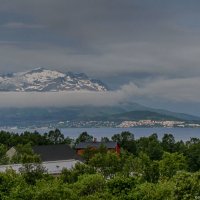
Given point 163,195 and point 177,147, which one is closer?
point 163,195

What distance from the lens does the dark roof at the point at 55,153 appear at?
11312 cm

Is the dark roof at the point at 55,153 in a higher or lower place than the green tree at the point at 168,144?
lower

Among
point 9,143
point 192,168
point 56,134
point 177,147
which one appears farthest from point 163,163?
point 56,134

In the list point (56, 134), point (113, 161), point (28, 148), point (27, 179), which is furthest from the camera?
point (56, 134)

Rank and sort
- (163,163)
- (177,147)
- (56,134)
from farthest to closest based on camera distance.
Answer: (56,134)
(177,147)
(163,163)

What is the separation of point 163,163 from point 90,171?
469 inches

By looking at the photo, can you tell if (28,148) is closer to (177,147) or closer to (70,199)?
(177,147)

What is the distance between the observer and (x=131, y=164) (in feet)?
278

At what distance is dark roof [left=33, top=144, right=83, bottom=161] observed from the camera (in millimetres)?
113125

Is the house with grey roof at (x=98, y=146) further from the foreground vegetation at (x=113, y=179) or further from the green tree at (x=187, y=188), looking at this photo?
the green tree at (x=187, y=188)

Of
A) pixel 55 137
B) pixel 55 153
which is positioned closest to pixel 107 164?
pixel 55 153

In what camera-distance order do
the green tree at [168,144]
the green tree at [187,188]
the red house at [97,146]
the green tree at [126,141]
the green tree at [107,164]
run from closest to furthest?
the green tree at [187,188], the green tree at [107,164], the green tree at [168,144], the red house at [97,146], the green tree at [126,141]

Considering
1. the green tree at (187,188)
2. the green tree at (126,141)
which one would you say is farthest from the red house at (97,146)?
the green tree at (187,188)

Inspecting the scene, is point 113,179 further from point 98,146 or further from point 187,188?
point 98,146
